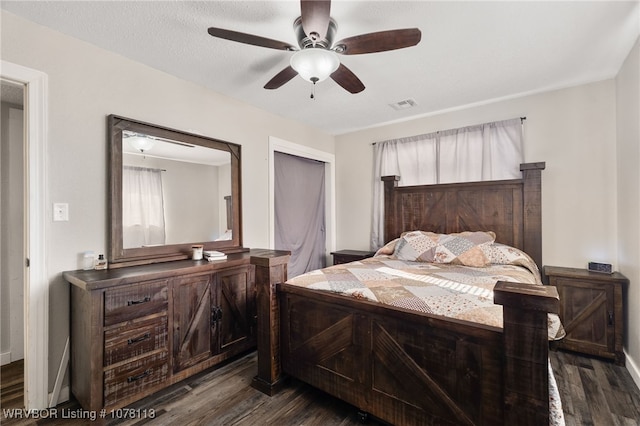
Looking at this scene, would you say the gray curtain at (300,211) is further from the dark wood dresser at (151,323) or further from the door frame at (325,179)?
the dark wood dresser at (151,323)

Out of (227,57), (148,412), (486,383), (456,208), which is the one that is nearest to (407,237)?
(456,208)

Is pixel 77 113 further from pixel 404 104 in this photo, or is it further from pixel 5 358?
pixel 404 104

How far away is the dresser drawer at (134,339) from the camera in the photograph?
181 cm

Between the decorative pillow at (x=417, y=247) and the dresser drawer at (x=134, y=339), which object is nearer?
the dresser drawer at (x=134, y=339)

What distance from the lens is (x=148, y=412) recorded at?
1909 millimetres

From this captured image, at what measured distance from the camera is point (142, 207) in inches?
95.4

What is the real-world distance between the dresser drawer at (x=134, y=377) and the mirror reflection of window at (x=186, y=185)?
0.89 metres

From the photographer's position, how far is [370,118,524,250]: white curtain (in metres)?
3.23

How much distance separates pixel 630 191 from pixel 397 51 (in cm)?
219

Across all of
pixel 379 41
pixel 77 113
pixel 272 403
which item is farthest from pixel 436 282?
pixel 77 113

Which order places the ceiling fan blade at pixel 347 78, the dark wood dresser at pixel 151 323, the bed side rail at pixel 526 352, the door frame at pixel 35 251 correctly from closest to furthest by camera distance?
1. the bed side rail at pixel 526 352
2. the dark wood dresser at pixel 151 323
3. the door frame at pixel 35 251
4. the ceiling fan blade at pixel 347 78

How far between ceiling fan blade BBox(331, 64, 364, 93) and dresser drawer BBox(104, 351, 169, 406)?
237cm

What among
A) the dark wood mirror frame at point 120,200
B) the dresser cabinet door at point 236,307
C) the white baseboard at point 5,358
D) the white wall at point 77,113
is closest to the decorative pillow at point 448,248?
the dresser cabinet door at point 236,307

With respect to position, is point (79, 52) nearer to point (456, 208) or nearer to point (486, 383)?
point (486, 383)
